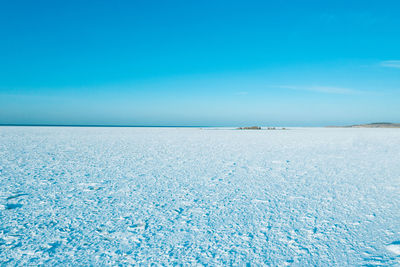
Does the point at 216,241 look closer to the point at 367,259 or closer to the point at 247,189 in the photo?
the point at 367,259

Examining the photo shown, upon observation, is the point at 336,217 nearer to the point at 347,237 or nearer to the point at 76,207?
the point at 347,237

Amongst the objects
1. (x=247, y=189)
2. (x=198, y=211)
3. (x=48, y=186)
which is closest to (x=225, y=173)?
(x=247, y=189)

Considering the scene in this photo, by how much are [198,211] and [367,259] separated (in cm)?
109

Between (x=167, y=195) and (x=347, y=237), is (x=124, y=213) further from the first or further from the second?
(x=347, y=237)

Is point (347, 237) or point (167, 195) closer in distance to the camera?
point (347, 237)

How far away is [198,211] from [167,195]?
50cm

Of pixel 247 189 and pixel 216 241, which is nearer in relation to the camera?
pixel 216 241

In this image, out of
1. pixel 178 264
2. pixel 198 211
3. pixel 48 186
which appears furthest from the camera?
pixel 48 186

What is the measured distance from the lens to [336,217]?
1812 millimetres

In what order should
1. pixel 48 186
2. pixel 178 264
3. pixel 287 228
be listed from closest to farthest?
pixel 178 264 < pixel 287 228 < pixel 48 186

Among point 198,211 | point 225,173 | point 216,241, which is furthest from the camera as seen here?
point 225,173

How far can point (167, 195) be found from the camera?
2340mm

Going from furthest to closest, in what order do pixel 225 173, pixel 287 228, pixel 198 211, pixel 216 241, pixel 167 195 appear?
pixel 225 173 → pixel 167 195 → pixel 198 211 → pixel 287 228 → pixel 216 241

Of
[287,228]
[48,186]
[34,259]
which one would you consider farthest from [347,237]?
[48,186]
